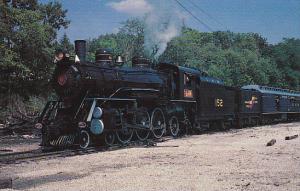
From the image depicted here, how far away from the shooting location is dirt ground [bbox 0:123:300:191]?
7629 mm

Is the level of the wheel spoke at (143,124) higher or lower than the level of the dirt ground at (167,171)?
higher

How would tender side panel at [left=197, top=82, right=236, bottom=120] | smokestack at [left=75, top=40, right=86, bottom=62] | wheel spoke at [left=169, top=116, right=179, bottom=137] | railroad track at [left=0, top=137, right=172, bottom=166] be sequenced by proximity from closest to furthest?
railroad track at [left=0, top=137, right=172, bottom=166] → smokestack at [left=75, top=40, right=86, bottom=62] → wheel spoke at [left=169, top=116, right=179, bottom=137] → tender side panel at [left=197, top=82, right=236, bottom=120]

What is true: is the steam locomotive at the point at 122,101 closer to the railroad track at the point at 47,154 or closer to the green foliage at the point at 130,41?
the railroad track at the point at 47,154

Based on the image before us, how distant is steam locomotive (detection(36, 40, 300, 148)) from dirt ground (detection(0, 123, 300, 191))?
1840 mm

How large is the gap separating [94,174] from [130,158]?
2.63m

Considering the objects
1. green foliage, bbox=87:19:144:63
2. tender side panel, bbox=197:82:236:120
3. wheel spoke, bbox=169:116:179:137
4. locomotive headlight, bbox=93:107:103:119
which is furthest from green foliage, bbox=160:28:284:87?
locomotive headlight, bbox=93:107:103:119

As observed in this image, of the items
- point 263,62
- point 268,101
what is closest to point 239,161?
point 268,101

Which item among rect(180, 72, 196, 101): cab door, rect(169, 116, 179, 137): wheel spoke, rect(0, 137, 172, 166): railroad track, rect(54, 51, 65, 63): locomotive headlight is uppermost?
rect(54, 51, 65, 63): locomotive headlight

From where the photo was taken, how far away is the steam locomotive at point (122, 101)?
14352 millimetres

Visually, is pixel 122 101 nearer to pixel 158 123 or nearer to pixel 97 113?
pixel 97 113

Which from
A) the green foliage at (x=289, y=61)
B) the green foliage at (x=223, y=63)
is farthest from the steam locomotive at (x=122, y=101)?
the green foliage at (x=289, y=61)

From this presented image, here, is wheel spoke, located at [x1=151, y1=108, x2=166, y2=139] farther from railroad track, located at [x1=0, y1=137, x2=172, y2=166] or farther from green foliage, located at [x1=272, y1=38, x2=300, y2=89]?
green foliage, located at [x1=272, y1=38, x2=300, y2=89]

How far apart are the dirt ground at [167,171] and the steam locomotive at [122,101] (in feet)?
6.04

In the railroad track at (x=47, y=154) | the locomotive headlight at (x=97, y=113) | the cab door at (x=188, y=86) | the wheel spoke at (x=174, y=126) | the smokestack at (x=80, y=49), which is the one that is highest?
the smokestack at (x=80, y=49)
